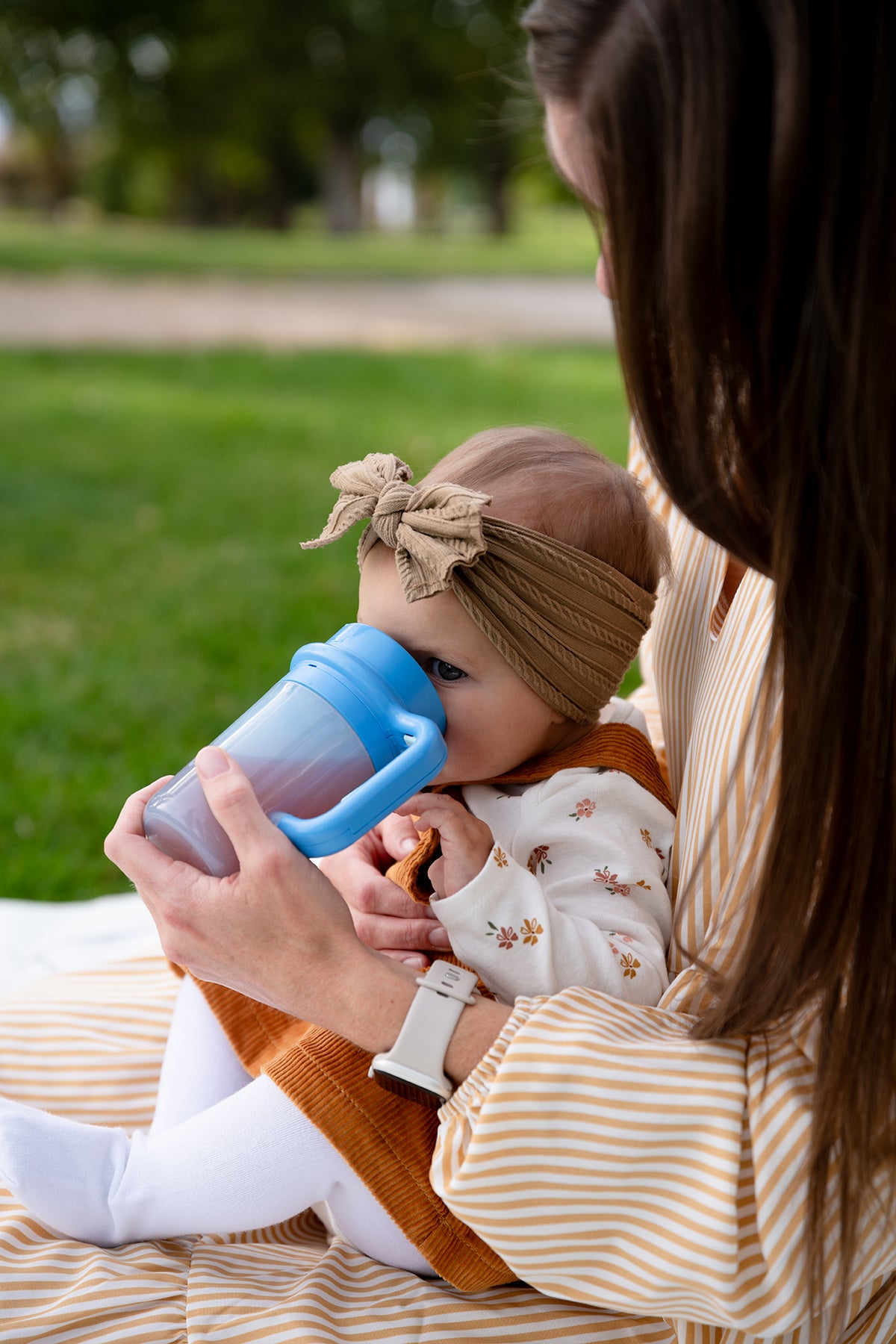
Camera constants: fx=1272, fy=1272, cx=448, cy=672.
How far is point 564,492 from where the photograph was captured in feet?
5.20

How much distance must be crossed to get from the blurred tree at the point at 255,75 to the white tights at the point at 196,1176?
2636 cm

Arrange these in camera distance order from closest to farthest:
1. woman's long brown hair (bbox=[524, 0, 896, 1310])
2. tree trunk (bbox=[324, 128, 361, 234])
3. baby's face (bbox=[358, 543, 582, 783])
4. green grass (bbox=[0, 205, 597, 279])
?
woman's long brown hair (bbox=[524, 0, 896, 1310]) < baby's face (bbox=[358, 543, 582, 783]) < green grass (bbox=[0, 205, 597, 279]) < tree trunk (bbox=[324, 128, 361, 234])

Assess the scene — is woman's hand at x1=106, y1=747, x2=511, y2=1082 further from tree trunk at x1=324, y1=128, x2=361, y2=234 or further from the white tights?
tree trunk at x1=324, y1=128, x2=361, y2=234

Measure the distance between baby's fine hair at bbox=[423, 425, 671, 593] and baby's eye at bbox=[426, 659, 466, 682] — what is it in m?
0.19

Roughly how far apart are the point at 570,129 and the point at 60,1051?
1421 mm

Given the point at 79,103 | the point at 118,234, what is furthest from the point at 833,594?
the point at 79,103

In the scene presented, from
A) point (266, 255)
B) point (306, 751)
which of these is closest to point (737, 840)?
point (306, 751)

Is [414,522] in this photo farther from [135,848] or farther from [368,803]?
[135,848]

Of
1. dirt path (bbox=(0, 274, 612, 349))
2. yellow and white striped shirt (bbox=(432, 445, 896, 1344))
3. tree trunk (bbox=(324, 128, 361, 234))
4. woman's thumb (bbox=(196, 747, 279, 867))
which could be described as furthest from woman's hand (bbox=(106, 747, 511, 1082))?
tree trunk (bbox=(324, 128, 361, 234))

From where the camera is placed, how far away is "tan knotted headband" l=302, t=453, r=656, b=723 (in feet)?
4.70

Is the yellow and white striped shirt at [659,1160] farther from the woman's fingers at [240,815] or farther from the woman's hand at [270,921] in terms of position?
the woman's fingers at [240,815]

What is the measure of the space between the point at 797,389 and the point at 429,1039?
71 cm

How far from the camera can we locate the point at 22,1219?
4.91ft

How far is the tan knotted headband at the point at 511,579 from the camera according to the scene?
4.70 feet
